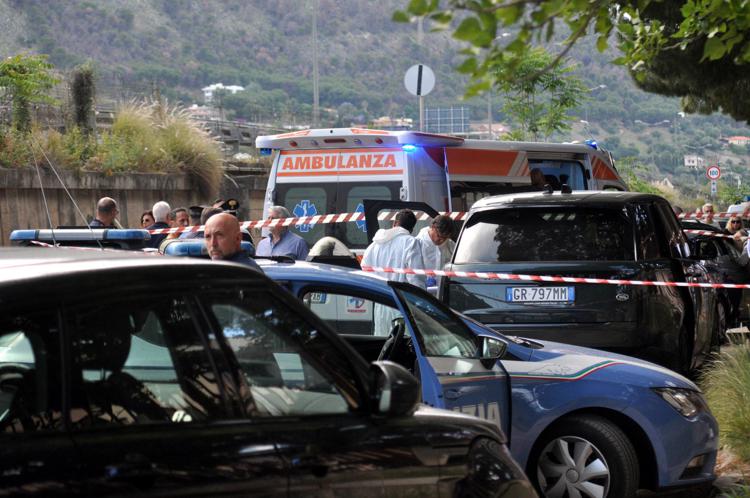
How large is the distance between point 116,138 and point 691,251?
12240 mm

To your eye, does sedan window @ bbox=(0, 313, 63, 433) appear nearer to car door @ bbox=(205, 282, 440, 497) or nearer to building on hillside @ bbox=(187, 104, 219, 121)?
car door @ bbox=(205, 282, 440, 497)

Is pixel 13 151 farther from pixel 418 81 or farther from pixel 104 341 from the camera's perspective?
pixel 104 341

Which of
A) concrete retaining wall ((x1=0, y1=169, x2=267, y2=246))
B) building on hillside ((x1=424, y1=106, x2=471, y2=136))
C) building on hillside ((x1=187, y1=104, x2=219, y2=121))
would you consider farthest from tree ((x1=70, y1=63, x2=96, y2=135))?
building on hillside ((x1=424, y1=106, x2=471, y2=136))

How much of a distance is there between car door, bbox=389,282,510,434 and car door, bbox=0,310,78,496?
3.11 meters

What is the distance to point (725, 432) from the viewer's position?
26.3ft

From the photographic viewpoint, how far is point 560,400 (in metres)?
6.28

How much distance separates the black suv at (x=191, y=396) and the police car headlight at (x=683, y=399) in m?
2.73

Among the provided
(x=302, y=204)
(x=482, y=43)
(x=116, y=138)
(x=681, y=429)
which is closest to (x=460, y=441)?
(x=482, y=43)

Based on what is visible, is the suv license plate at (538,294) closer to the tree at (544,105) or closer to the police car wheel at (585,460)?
the police car wheel at (585,460)

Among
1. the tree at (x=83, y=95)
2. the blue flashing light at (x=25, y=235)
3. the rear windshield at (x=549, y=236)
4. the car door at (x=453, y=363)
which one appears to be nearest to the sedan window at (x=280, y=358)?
the car door at (x=453, y=363)

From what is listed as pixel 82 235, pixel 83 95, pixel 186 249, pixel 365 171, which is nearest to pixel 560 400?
pixel 186 249

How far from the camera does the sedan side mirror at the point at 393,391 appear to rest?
3596 mm

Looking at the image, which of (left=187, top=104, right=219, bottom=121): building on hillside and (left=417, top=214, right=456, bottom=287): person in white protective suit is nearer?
(left=417, top=214, right=456, bottom=287): person in white protective suit

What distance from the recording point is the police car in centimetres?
612
